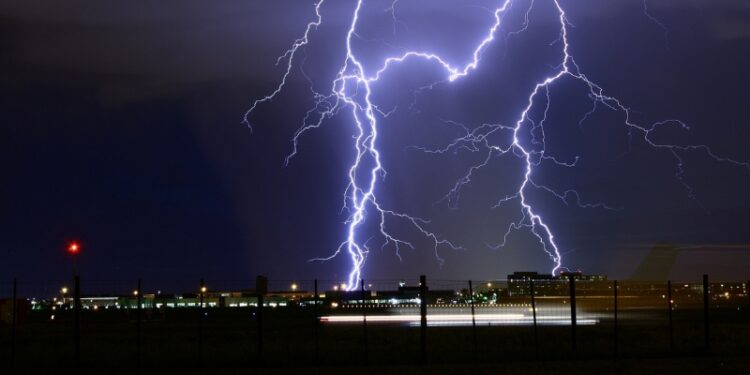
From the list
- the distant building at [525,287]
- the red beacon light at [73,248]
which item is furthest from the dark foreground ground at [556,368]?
the distant building at [525,287]

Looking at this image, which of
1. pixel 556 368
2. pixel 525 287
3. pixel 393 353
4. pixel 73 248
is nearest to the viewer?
pixel 556 368

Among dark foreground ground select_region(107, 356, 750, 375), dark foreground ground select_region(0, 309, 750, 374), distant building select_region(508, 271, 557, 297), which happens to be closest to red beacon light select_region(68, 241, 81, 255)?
dark foreground ground select_region(0, 309, 750, 374)

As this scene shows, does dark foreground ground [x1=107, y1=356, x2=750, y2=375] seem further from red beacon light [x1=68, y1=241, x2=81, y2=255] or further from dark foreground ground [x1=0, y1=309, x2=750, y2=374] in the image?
red beacon light [x1=68, y1=241, x2=81, y2=255]

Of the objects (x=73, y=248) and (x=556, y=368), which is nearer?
(x=556, y=368)

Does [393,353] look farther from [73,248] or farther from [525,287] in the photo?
[525,287]

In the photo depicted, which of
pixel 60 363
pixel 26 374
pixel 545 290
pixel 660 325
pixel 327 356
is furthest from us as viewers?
pixel 545 290

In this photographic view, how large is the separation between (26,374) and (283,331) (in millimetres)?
12090

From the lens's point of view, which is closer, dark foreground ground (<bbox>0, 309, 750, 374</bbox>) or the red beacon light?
dark foreground ground (<bbox>0, 309, 750, 374</bbox>)

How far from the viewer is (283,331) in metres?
27.2

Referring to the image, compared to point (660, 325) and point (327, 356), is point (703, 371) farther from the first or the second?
point (660, 325)

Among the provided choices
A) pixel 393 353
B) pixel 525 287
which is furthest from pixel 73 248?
pixel 525 287

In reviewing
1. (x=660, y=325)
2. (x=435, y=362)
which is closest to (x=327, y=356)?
(x=435, y=362)

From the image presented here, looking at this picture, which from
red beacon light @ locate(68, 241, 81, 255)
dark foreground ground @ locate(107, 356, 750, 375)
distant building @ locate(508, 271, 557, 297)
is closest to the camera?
dark foreground ground @ locate(107, 356, 750, 375)

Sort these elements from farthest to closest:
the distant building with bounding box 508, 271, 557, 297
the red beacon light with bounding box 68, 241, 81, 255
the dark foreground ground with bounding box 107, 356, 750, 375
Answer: the distant building with bounding box 508, 271, 557, 297 < the red beacon light with bounding box 68, 241, 81, 255 < the dark foreground ground with bounding box 107, 356, 750, 375
